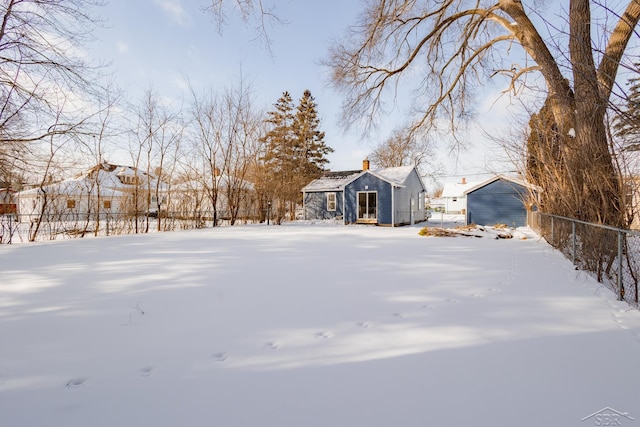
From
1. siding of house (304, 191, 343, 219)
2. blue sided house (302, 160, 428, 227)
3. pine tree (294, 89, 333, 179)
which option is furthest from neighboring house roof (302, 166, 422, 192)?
pine tree (294, 89, 333, 179)

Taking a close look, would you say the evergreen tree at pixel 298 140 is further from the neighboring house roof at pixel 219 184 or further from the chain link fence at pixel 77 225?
the chain link fence at pixel 77 225

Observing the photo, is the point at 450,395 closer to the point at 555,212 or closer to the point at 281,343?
the point at 281,343

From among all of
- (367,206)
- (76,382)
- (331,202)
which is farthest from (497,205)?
(76,382)

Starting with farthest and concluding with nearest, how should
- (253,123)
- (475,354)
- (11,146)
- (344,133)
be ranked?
(253,123), (344,133), (11,146), (475,354)

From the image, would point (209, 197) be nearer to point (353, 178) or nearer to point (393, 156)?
point (353, 178)

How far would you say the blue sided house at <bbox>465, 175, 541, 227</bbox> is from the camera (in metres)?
16.3

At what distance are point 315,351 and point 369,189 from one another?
16.6m

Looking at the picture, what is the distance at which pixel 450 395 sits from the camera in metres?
1.68

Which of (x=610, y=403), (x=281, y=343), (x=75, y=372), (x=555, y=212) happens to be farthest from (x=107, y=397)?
(x=555, y=212)

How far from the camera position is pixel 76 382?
5.99ft

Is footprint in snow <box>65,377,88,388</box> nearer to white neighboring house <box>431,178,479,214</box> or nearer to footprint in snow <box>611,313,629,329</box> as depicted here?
footprint in snow <box>611,313,629,329</box>

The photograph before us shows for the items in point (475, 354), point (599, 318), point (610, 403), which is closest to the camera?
point (610, 403)

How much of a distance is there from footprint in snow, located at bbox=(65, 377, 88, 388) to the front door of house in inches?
665

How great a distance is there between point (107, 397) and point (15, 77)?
899 cm
